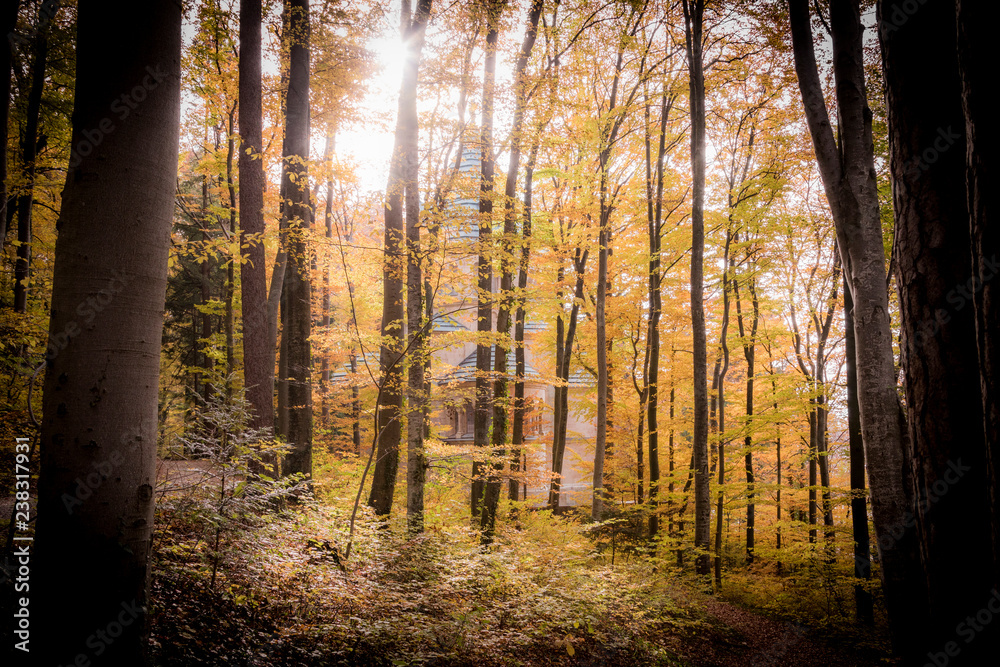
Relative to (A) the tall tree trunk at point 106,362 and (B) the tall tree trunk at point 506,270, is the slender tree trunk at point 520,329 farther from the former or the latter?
(A) the tall tree trunk at point 106,362

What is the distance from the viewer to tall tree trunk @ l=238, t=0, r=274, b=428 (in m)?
6.48

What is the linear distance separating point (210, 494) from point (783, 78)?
1351cm

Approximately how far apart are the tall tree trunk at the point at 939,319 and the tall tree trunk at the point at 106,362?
13.0 feet

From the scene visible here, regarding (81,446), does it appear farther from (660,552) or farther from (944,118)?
(660,552)

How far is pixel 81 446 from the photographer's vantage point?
5.82 feet

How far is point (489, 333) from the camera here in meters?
8.62

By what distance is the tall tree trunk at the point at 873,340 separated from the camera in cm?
479

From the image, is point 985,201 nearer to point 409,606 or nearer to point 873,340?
point 873,340

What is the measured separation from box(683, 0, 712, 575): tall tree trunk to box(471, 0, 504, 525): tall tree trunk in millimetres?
4102

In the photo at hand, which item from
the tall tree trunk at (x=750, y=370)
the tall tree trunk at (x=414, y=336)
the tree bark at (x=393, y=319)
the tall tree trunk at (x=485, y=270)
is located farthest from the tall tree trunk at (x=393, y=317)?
the tall tree trunk at (x=750, y=370)

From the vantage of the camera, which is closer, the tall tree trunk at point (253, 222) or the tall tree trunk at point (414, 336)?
the tall tree trunk at point (253, 222)

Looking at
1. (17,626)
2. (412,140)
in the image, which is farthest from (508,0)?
(17,626)

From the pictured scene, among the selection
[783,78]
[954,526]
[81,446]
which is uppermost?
[783,78]

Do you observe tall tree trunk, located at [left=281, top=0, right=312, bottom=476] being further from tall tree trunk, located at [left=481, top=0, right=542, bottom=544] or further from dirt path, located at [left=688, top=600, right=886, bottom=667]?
dirt path, located at [left=688, top=600, right=886, bottom=667]
